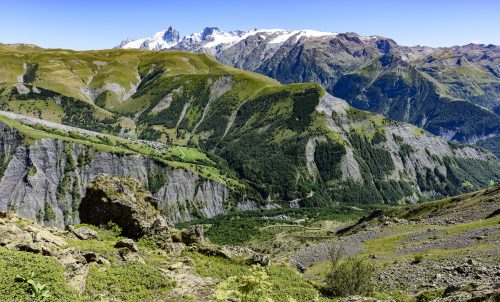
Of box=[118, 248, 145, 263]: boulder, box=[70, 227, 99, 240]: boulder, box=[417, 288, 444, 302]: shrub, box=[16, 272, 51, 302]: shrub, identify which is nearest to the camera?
box=[16, 272, 51, 302]: shrub

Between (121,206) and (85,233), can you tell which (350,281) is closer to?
(121,206)

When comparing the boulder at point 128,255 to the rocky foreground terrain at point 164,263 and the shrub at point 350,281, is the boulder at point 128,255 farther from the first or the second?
the shrub at point 350,281

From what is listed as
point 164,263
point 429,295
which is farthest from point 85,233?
point 429,295

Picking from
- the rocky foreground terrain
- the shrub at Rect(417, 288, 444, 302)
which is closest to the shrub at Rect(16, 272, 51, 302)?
the rocky foreground terrain

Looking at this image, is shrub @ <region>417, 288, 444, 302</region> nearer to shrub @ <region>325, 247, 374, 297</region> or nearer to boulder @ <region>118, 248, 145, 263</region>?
shrub @ <region>325, 247, 374, 297</region>

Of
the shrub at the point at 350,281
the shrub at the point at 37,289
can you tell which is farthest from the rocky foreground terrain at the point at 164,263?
the shrub at the point at 350,281

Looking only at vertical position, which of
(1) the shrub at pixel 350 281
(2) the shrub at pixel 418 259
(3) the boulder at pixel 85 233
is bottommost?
(2) the shrub at pixel 418 259

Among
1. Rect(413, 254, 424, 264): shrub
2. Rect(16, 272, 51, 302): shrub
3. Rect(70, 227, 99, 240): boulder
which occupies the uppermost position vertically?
Rect(16, 272, 51, 302): shrub

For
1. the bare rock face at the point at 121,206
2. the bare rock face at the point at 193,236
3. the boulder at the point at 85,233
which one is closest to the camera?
the boulder at the point at 85,233

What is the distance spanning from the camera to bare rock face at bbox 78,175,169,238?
185 ft

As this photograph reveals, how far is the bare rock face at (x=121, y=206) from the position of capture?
185 ft

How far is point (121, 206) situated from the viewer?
2295 inches

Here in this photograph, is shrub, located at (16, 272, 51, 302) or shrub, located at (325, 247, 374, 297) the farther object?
shrub, located at (325, 247, 374, 297)

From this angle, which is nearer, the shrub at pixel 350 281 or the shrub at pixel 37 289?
the shrub at pixel 37 289
